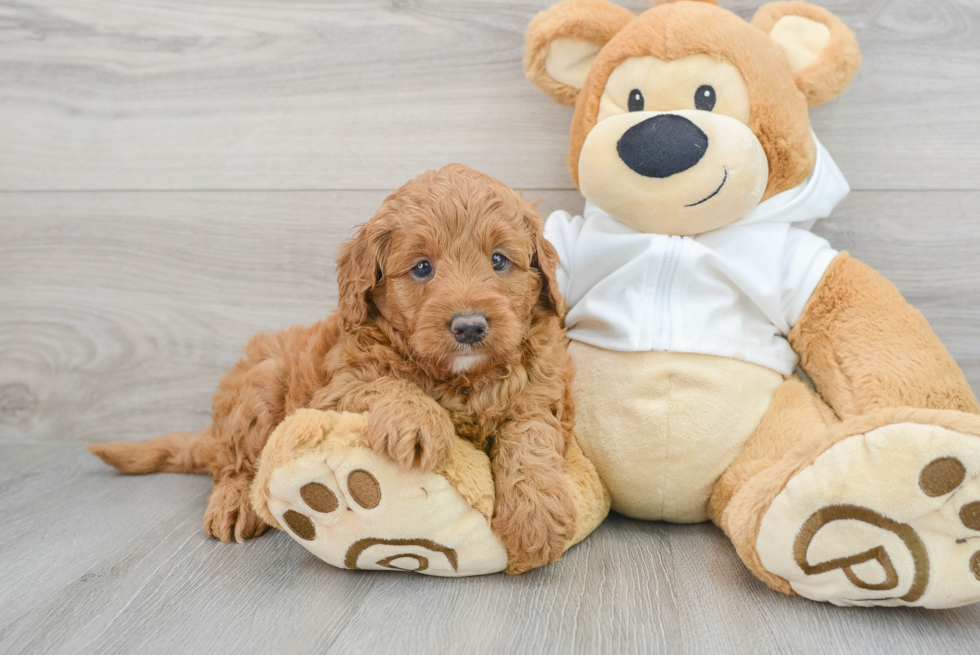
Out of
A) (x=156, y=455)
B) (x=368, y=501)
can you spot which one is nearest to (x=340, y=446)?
(x=368, y=501)

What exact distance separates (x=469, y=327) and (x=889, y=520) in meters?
0.72

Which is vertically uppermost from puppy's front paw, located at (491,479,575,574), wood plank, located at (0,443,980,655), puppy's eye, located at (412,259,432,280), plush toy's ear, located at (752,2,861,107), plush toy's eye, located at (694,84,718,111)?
plush toy's ear, located at (752,2,861,107)

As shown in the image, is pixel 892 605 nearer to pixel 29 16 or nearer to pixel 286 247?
pixel 286 247

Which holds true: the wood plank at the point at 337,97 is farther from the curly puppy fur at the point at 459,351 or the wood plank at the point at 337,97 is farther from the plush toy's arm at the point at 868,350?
the curly puppy fur at the point at 459,351

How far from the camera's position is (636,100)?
1430mm

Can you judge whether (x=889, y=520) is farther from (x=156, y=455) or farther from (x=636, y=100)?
(x=156, y=455)

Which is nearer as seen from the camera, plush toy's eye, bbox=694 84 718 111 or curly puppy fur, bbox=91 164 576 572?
curly puppy fur, bbox=91 164 576 572

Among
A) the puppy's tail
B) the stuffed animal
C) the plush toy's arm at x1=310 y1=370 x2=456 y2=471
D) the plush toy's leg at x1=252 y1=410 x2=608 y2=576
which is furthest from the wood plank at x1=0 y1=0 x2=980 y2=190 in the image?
the plush toy's leg at x1=252 y1=410 x2=608 y2=576

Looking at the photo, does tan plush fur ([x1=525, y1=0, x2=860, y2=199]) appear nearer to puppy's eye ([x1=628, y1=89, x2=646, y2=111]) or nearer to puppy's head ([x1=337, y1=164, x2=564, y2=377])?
puppy's eye ([x1=628, y1=89, x2=646, y2=111])

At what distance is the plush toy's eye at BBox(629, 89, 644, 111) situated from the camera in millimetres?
1425

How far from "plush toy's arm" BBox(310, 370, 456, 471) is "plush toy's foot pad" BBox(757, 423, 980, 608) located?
1.90 feet

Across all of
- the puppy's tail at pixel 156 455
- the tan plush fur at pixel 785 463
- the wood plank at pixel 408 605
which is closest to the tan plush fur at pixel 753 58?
the tan plush fur at pixel 785 463

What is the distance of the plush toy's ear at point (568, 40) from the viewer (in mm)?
1507

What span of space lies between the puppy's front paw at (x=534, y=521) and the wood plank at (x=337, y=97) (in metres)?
0.93
